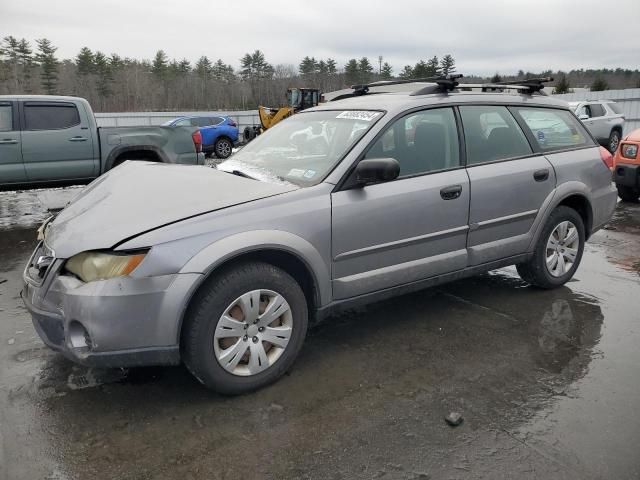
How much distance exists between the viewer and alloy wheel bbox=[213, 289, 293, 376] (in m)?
2.79

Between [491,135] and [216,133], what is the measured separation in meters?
16.2

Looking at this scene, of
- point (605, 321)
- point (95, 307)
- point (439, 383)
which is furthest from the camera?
point (605, 321)

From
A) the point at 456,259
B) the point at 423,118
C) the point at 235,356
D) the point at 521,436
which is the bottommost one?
the point at 521,436

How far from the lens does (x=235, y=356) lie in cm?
283

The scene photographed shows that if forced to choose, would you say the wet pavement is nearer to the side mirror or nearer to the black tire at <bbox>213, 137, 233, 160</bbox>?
the side mirror

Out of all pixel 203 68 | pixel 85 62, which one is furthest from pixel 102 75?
pixel 203 68

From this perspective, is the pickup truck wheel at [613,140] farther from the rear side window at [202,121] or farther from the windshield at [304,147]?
the windshield at [304,147]

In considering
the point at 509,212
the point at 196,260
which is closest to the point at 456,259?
the point at 509,212

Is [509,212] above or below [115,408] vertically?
above

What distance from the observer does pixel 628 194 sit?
8953 millimetres

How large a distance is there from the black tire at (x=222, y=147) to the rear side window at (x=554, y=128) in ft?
51.9

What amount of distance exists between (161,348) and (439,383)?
5.23ft

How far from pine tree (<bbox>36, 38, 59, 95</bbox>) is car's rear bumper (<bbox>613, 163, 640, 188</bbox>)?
58.6 meters

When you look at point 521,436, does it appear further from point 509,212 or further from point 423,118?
point 423,118
